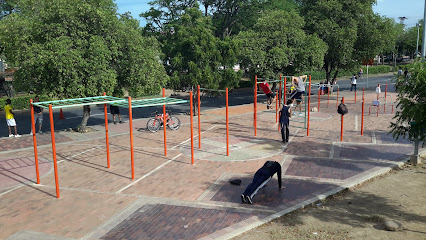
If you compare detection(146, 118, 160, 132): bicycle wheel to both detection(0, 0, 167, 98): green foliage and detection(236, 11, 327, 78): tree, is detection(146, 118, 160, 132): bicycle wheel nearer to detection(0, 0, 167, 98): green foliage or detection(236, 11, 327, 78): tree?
detection(0, 0, 167, 98): green foliage

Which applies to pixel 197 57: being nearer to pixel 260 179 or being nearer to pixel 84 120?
pixel 84 120

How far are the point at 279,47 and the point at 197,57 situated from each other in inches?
281

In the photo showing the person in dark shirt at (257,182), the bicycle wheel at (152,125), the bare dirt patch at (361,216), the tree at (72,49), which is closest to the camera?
the bare dirt patch at (361,216)

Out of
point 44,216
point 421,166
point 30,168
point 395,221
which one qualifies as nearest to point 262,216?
point 395,221

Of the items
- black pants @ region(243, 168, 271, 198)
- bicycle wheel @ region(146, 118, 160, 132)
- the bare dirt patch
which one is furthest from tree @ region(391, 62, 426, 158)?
bicycle wheel @ region(146, 118, 160, 132)

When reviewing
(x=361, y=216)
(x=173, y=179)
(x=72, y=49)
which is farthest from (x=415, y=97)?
(x=72, y=49)

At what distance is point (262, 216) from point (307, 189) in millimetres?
2194

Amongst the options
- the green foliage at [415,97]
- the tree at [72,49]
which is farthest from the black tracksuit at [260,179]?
the tree at [72,49]

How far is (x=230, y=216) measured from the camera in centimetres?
812

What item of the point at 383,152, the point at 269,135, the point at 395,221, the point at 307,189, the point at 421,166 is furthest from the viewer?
the point at 269,135

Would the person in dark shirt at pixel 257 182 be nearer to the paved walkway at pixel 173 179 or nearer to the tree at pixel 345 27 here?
the paved walkway at pixel 173 179

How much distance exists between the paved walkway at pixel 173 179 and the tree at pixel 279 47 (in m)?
7.71

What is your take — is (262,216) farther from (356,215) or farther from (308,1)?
(308,1)

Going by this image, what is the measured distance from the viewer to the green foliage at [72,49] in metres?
14.5
